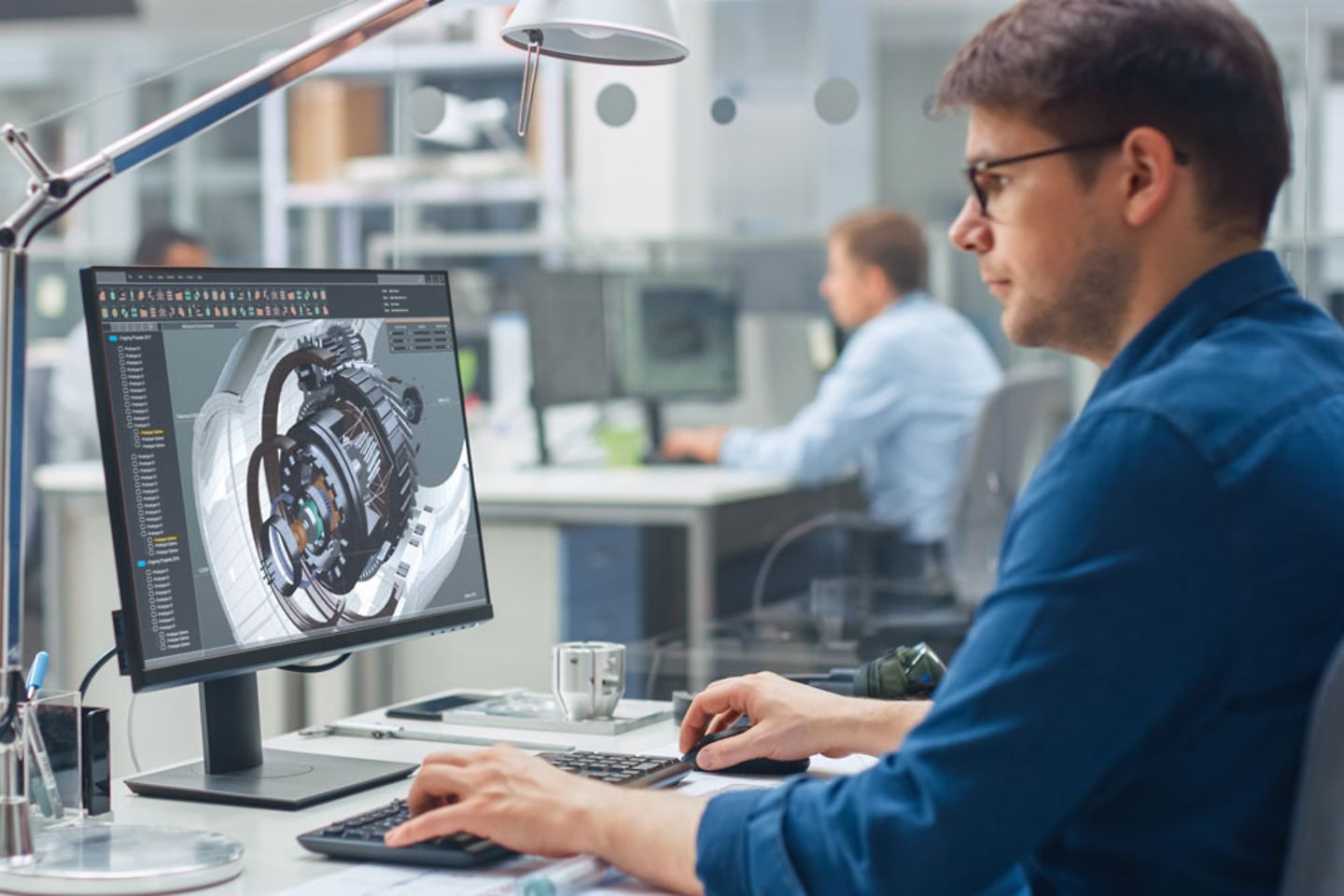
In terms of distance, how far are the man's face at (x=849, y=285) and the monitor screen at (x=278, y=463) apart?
8.05 feet

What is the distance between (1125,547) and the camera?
35.5 inches

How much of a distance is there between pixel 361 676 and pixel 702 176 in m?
4.02

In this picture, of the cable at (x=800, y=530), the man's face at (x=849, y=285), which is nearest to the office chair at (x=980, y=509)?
the cable at (x=800, y=530)

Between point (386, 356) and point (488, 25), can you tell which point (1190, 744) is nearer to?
point (386, 356)

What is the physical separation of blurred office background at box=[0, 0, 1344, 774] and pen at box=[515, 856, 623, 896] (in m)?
0.81

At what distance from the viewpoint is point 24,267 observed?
4.00ft

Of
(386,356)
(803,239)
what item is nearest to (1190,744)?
(386,356)

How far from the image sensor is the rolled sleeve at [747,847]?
98 cm

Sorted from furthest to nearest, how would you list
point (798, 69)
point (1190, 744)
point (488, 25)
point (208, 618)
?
point (798, 69) → point (488, 25) → point (208, 618) → point (1190, 744)

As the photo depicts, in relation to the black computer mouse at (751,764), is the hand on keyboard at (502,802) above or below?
above

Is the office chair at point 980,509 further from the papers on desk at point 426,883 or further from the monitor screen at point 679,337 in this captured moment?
the papers on desk at point 426,883

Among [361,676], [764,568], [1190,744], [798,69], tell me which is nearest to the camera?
[1190,744]

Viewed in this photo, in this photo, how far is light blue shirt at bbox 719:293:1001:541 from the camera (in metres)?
3.87

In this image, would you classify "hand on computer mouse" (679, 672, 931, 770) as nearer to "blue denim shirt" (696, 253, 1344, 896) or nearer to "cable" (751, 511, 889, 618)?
"blue denim shirt" (696, 253, 1344, 896)
